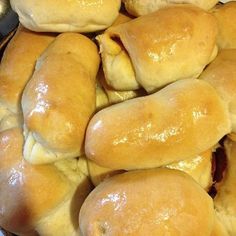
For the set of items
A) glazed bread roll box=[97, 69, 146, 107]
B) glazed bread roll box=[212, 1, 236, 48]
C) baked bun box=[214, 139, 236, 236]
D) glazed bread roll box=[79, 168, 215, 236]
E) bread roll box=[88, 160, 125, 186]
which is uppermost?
glazed bread roll box=[212, 1, 236, 48]

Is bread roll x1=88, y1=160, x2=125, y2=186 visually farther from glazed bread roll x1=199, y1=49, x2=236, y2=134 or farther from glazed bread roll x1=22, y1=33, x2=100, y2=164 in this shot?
glazed bread roll x1=199, y1=49, x2=236, y2=134

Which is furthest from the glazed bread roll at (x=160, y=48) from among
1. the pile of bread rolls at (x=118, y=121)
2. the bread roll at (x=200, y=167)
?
the bread roll at (x=200, y=167)

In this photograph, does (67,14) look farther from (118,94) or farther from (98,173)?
(98,173)

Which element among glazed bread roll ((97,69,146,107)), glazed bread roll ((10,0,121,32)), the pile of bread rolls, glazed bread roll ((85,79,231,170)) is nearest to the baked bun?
the pile of bread rolls

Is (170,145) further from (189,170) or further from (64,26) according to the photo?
(64,26)

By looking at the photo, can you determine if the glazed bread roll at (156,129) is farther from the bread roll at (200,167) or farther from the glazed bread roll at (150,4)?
the glazed bread roll at (150,4)
